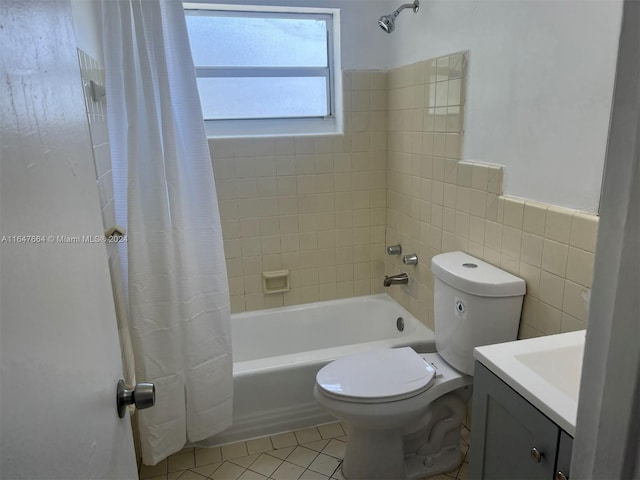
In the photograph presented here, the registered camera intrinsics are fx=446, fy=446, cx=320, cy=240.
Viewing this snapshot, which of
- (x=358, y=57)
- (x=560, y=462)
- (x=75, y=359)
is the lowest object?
(x=560, y=462)

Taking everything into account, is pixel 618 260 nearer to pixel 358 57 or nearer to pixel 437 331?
pixel 437 331

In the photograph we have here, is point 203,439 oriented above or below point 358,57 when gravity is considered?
below

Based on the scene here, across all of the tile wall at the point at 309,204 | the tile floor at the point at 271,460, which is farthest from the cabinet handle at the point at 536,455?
the tile wall at the point at 309,204

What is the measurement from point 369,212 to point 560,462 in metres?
1.92

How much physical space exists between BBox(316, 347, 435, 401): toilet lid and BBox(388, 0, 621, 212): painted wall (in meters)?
0.76

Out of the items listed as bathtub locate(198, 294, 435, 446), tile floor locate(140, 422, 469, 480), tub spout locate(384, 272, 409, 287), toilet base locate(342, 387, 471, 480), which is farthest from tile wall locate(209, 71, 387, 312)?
toilet base locate(342, 387, 471, 480)

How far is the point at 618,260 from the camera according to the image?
37cm

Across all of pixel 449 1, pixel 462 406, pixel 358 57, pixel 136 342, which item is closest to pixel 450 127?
pixel 449 1

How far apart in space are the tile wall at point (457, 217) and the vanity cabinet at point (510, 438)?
0.45m

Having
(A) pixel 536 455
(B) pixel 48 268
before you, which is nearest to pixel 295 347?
(A) pixel 536 455

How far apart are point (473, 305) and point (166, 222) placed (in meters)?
1.13

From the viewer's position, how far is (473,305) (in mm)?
1581

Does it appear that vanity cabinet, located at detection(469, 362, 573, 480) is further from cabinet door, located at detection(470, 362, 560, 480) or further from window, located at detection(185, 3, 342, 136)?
window, located at detection(185, 3, 342, 136)

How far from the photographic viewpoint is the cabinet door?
950 mm
